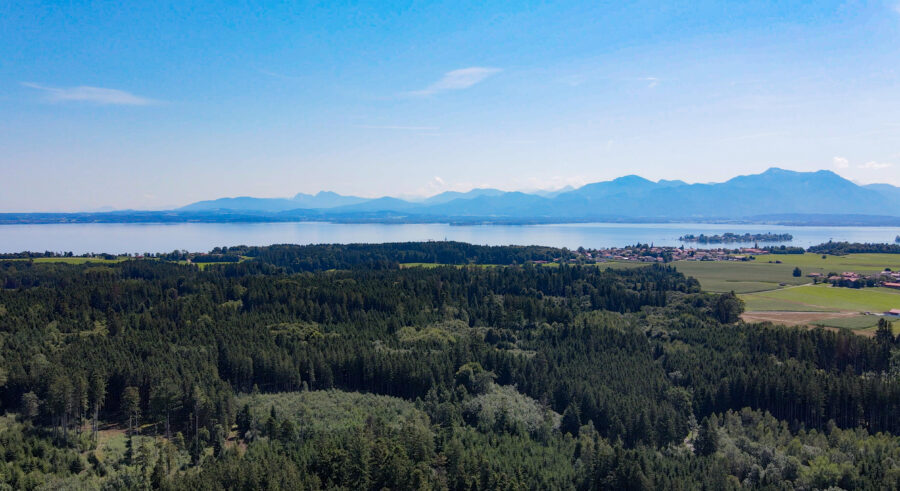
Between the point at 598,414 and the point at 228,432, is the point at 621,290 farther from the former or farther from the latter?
the point at 228,432

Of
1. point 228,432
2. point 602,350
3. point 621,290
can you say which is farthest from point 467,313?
point 228,432

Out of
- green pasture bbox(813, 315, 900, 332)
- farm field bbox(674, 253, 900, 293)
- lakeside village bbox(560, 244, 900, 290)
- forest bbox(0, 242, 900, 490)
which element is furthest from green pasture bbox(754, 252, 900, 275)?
forest bbox(0, 242, 900, 490)

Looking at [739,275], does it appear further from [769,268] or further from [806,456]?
[806,456]

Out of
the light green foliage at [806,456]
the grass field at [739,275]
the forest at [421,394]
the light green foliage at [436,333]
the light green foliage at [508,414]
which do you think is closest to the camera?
the light green foliage at [806,456]

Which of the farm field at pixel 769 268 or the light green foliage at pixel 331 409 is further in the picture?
the farm field at pixel 769 268

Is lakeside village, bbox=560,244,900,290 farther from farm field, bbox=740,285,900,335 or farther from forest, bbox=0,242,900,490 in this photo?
forest, bbox=0,242,900,490

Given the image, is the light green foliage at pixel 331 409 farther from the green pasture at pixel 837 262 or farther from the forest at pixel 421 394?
the green pasture at pixel 837 262

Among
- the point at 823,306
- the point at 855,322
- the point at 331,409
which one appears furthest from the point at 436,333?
the point at 823,306

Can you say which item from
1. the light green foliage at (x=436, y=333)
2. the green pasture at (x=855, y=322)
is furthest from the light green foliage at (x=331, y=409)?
the green pasture at (x=855, y=322)

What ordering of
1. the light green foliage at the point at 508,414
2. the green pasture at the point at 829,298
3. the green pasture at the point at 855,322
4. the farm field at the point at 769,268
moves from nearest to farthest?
the light green foliage at the point at 508,414
the green pasture at the point at 855,322
the green pasture at the point at 829,298
the farm field at the point at 769,268
